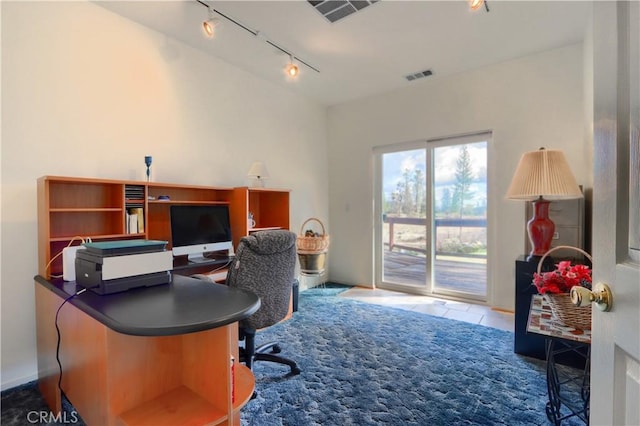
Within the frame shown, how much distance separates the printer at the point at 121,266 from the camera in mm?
1325

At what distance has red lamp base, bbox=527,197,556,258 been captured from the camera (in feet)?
8.18

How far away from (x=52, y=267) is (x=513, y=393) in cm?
310

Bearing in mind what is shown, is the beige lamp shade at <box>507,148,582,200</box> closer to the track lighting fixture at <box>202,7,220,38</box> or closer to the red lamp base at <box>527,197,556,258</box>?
the red lamp base at <box>527,197,556,258</box>

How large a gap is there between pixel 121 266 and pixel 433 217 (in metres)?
3.51

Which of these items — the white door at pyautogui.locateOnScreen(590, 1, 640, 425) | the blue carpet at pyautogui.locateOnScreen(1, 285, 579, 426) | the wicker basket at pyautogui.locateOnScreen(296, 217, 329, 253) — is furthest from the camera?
the wicker basket at pyautogui.locateOnScreen(296, 217, 329, 253)

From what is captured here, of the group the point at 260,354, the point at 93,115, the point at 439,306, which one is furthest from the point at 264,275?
the point at 439,306

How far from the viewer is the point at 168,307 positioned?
1141 millimetres

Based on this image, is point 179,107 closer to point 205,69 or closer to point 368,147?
point 205,69

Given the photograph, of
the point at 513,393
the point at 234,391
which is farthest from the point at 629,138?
the point at 513,393

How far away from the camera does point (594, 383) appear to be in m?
0.77

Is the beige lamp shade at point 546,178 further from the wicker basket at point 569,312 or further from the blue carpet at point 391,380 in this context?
the blue carpet at point 391,380

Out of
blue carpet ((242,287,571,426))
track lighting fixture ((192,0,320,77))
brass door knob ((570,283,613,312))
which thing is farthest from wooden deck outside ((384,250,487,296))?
brass door knob ((570,283,613,312))

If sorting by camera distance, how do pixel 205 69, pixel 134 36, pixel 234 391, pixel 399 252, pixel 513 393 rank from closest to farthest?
pixel 234 391 < pixel 513 393 < pixel 134 36 < pixel 205 69 < pixel 399 252

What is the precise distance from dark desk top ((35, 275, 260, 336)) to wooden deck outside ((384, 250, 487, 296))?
3231 mm
